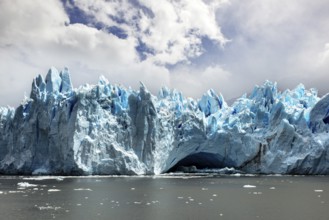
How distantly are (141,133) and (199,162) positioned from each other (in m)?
11.9

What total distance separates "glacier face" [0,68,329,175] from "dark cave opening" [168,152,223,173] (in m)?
0.96

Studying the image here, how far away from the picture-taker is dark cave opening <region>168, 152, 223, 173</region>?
4016cm

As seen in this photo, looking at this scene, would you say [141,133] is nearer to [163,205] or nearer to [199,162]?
[199,162]

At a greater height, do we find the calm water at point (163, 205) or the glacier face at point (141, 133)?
the glacier face at point (141, 133)

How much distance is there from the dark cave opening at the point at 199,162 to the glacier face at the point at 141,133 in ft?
3.15

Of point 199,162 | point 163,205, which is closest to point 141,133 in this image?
point 199,162

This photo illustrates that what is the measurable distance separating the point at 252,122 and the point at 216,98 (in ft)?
Result: 20.3

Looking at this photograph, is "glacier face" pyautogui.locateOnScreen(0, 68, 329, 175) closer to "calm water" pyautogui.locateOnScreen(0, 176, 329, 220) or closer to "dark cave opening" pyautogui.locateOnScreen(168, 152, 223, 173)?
"dark cave opening" pyautogui.locateOnScreen(168, 152, 223, 173)

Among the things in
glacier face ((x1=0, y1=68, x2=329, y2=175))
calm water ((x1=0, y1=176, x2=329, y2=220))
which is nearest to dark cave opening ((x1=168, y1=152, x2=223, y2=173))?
glacier face ((x1=0, y1=68, x2=329, y2=175))

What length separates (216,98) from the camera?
42344 mm

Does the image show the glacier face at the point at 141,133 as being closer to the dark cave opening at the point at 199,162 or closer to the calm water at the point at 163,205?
the dark cave opening at the point at 199,162

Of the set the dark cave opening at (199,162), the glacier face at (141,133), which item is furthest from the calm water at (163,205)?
the dark cave opening at (199,162)

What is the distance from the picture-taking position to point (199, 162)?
145ft

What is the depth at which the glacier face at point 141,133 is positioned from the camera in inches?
1293
